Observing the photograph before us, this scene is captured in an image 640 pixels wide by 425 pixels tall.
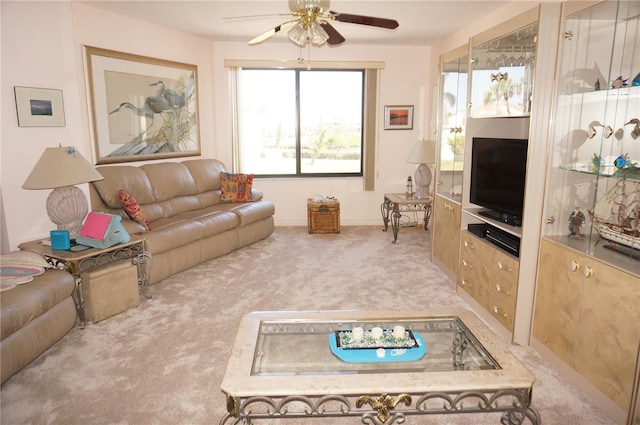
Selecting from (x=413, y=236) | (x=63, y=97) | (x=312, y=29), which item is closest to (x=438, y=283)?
(x=413, y=236)

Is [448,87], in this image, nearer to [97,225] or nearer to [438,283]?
[438,283]

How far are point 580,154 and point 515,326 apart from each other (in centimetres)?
125

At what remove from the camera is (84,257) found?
3.24 metres

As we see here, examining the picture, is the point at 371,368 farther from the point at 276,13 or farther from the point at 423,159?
the point at 276,13

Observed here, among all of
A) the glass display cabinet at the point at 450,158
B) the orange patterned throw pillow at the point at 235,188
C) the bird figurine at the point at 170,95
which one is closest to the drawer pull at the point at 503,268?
the glass display cabinet at the point at 450,158

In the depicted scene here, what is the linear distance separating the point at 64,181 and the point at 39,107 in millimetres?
1118

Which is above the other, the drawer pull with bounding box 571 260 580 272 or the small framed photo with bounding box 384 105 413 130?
the small framed photo with bounding box 384 105 413 130

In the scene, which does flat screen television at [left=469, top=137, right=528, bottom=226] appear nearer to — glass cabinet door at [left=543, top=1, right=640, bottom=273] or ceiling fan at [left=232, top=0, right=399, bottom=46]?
glass cabinet door at [left=543, top=1, right=640, bottom=273]

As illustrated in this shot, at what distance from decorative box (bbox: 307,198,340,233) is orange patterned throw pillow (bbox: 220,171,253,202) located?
0.93m

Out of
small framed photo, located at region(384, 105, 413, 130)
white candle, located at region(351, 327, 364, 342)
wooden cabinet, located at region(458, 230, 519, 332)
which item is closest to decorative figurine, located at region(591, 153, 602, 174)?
wooden cabinet, located at region(458, 230, 519, 332)

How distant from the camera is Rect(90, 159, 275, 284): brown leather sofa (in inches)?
169

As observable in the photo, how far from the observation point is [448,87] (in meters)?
4.38

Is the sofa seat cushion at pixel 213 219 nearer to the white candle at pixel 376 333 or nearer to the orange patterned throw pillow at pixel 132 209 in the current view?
the orange patterned throw pillow at pixel 132 209

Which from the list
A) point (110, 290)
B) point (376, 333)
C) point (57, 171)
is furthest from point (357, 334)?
point (57, 171)
